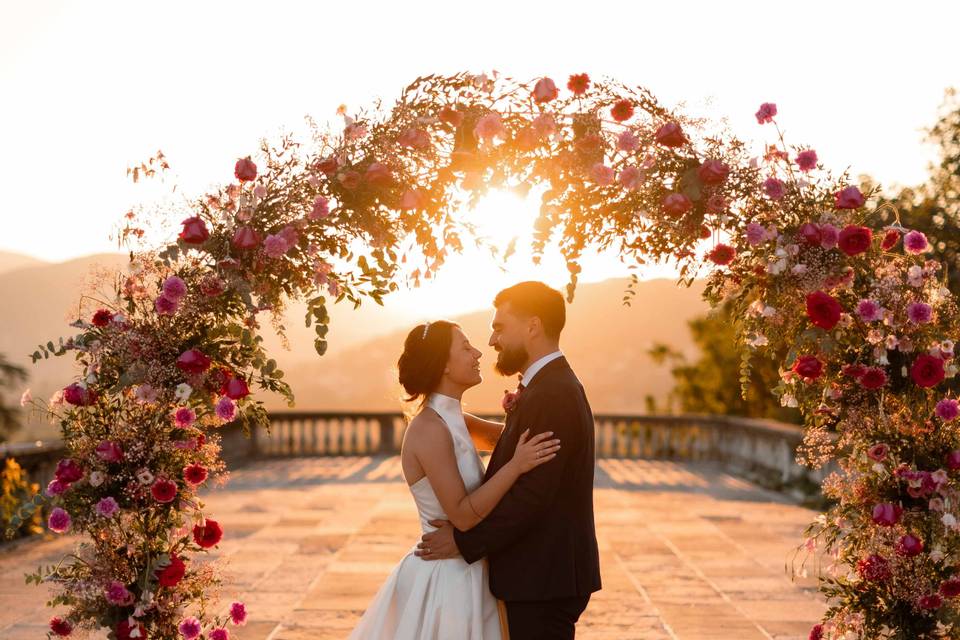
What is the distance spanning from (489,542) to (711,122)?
2.51m

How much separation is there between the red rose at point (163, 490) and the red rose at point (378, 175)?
1770 mm

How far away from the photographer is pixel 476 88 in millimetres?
5582

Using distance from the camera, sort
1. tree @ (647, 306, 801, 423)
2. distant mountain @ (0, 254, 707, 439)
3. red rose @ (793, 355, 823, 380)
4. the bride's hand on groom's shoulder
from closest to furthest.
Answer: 1. the bride's hand on groom's shoulder
2. red rose @ (793, 355, 823, 380)
3. tree @ (647, 306, 801, 423)
4. distant mountain @ (0, 254, 707, 439)

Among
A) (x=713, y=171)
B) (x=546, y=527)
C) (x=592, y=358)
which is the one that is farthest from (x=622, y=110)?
(x=592, y=358)

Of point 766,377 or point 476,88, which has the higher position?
point 476,88

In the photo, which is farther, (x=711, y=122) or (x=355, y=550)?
(x=355, y=550)

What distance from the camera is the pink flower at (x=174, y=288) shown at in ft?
16.7

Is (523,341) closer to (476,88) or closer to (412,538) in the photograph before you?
(476,88)

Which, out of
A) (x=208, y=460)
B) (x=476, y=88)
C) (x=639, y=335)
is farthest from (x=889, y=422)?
(x=639, y=335)

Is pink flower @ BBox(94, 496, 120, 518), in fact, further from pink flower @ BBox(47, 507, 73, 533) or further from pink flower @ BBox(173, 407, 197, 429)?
pink flower @ BBox(173, 407, 197, 429)

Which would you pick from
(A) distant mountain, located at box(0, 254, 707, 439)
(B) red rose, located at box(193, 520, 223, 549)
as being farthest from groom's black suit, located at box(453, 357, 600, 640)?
(A) distant mountain, located at box(0, 254, 707, 439)

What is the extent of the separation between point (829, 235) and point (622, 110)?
3.97 ft

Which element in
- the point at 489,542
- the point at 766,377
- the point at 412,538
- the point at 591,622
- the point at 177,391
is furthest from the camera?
the point at 766,377

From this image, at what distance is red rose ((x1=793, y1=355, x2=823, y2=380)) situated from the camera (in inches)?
207
